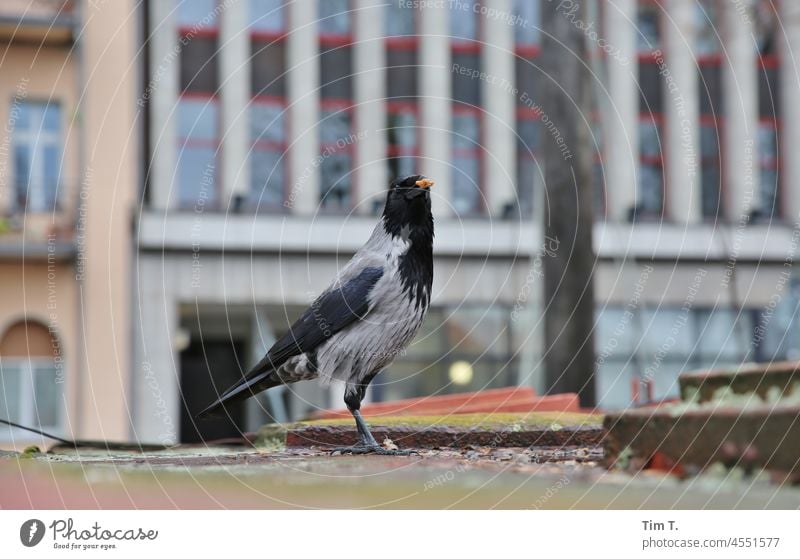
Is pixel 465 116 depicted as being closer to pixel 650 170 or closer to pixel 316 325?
pixel 650 170

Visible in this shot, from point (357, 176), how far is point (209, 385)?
10.2 feet

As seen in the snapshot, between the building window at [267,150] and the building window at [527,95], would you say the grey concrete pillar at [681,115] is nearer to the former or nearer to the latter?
the building window at [527,95]

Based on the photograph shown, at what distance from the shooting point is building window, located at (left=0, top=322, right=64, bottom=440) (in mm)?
5820

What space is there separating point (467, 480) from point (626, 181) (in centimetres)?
638

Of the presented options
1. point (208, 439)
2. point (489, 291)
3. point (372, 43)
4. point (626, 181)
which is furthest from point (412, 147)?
point (208, 439)

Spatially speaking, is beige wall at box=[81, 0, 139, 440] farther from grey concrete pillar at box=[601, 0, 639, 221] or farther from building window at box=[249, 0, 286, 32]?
grey concrete pillar at box=[601, 0, 639, 221]

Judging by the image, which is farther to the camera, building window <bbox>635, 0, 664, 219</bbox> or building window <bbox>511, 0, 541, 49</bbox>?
building window <bbox>635, 0, 664, 219</bbox>

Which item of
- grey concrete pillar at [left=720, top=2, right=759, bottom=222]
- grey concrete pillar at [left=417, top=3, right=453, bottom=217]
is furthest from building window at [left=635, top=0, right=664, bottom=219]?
grey concrete pillar at [left=417, top=3, right=453, bottom=217]

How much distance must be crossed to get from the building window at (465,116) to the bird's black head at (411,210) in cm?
349

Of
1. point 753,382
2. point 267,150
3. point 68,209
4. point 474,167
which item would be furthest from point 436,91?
point 753,382

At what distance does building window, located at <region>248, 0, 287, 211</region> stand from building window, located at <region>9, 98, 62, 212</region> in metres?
1.14

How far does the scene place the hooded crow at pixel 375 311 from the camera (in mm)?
3473

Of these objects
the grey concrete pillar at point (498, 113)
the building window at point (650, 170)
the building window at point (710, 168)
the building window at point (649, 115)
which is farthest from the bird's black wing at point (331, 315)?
the building window at point (710, 168)

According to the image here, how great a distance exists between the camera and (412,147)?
7.60 metres
